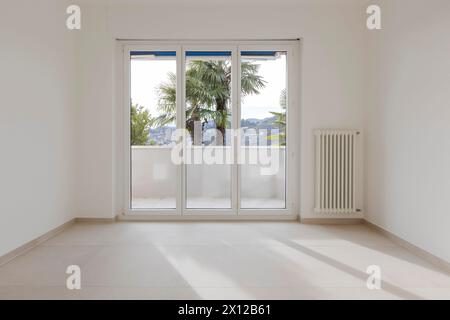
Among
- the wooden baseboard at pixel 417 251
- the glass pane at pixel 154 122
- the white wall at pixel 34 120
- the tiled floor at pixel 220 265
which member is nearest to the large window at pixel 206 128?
the glass pane at pixel 154 122

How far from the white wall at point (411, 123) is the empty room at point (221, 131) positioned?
22 millimetres

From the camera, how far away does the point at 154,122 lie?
4.89 m

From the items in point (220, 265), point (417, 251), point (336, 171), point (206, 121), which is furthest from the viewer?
point (206, 121)

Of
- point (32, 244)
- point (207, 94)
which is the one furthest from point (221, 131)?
point (32, 244)

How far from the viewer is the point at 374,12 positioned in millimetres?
4418

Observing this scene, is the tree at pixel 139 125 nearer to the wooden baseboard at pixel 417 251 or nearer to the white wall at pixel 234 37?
the white wall at pixel 234 37

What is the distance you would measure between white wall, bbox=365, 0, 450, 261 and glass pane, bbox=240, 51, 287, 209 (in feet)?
3.67

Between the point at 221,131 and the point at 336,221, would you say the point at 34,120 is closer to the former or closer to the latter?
the point at 221,131

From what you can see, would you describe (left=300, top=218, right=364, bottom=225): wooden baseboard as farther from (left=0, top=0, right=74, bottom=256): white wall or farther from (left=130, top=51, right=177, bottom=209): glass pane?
(left=0, top=0, right=74, bottom=256): white wall

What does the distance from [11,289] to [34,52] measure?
7.58 feet

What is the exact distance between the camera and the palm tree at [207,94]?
192 inches

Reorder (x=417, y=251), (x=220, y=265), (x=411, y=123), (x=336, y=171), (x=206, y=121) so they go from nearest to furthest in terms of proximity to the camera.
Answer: (x=220, y=265), (x=417, y=251), (x=411, y=123), (x=336, y=171), (x=206, y=121)

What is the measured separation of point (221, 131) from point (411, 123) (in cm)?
231
